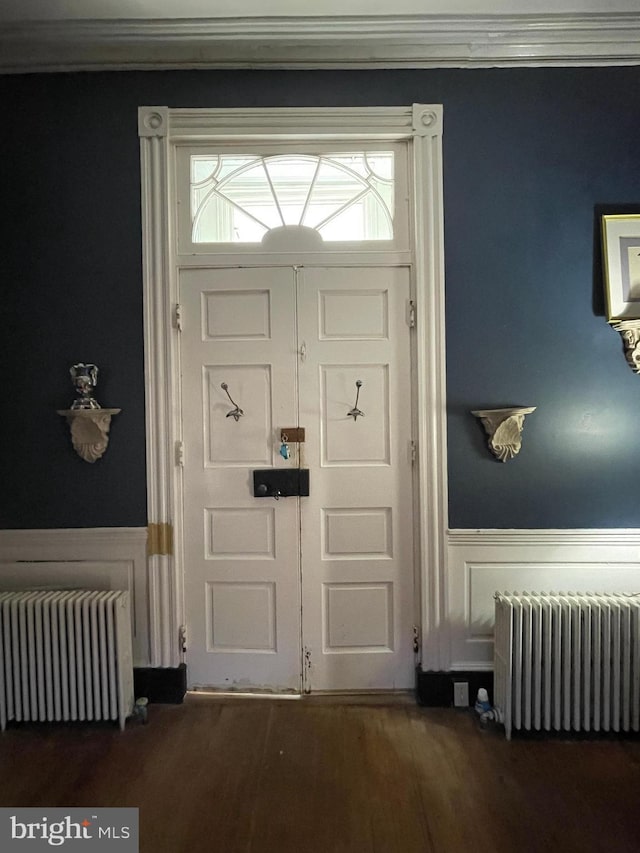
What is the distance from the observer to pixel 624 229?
2.52 m

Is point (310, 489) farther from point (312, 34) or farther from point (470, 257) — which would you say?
point (312, 34)

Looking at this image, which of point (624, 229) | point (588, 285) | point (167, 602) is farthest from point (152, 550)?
point (624, 229)

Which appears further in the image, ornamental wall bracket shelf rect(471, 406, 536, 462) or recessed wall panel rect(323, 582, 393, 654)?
recessed wall panel rect(323, 582, 393, 654)

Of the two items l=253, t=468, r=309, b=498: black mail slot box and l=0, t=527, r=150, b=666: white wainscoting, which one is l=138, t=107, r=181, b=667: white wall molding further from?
l=253, t=468, r=309, b=498: black mail slot box

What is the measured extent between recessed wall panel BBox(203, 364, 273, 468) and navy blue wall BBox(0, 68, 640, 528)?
0.34 m

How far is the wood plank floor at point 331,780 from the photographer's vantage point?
70.8 inches

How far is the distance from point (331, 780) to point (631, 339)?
2.33 meters

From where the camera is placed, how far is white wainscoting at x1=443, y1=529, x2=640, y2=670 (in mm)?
2549

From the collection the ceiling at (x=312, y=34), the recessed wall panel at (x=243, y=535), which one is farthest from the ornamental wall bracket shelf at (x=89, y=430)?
the ceiling at (x=312, y=34)

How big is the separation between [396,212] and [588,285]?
3.25 ft

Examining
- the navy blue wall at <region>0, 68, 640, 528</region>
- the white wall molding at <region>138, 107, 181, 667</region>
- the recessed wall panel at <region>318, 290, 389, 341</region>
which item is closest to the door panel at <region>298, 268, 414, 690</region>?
the recessed wall panel at <region>318, 290, 389, 341</region>

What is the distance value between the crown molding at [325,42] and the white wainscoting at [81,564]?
2264 mm

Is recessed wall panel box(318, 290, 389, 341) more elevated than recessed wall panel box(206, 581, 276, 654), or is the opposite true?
recessed wall panel box(318, 290, 389, 341)

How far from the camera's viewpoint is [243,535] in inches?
105
